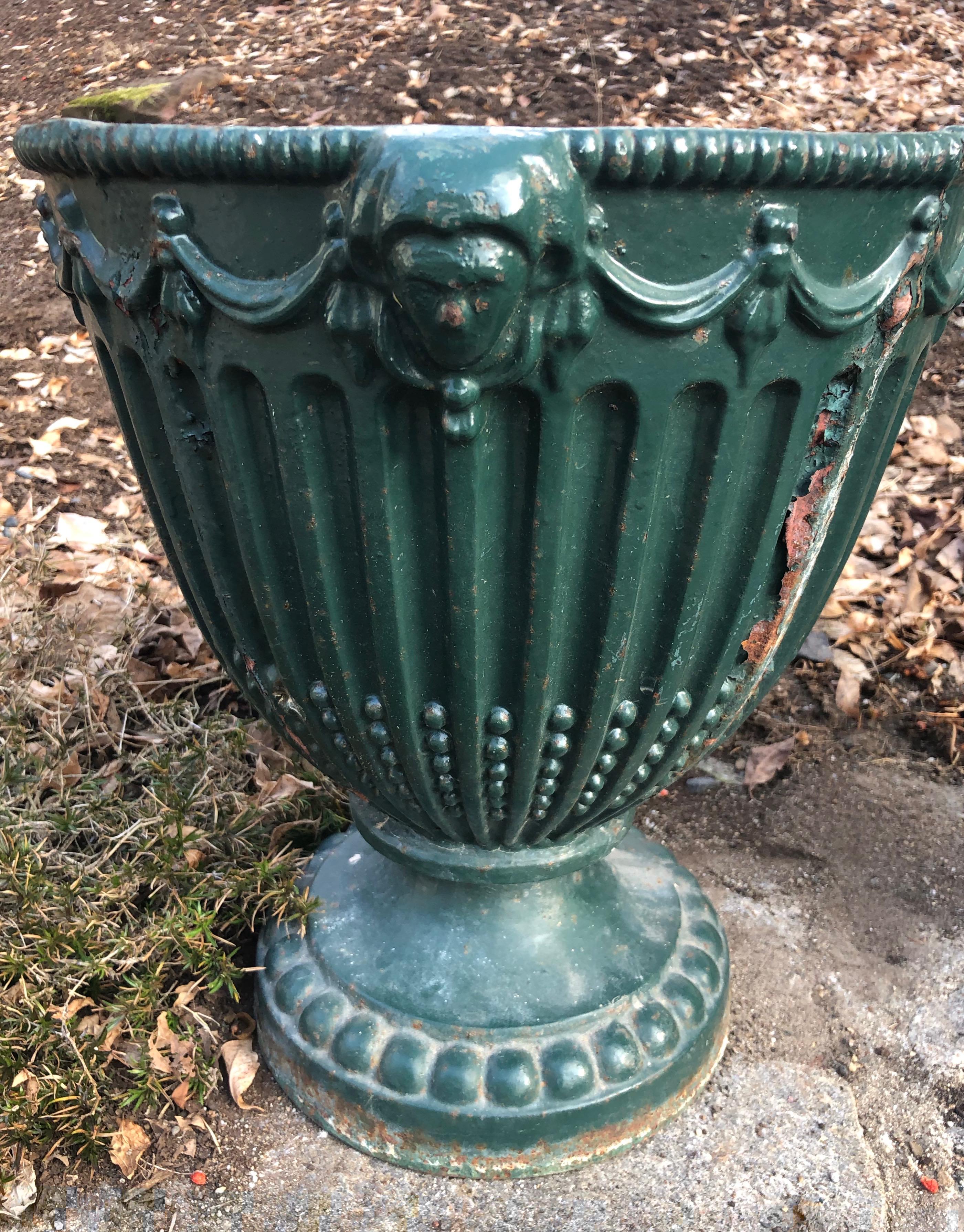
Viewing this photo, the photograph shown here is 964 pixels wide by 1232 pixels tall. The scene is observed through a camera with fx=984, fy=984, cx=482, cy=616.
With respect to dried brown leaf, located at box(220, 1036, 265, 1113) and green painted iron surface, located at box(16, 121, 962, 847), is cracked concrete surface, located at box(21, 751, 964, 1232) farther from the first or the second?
green painted iron surface, located at box(16, 121, 962, 847)

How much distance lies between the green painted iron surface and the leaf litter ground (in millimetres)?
614

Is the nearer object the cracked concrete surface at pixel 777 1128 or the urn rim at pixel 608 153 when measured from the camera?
the urn rim at pixel 608 153

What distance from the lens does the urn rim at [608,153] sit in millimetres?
783

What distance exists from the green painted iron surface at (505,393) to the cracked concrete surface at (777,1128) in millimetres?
599

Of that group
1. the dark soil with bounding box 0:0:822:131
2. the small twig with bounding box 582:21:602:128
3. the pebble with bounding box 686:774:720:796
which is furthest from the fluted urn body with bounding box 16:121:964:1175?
the dark soil with bounding box 0:0:822:131

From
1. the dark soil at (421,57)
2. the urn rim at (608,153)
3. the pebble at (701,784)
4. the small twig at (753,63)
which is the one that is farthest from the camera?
the small twig at (753,63)

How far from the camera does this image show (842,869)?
76.3 inches

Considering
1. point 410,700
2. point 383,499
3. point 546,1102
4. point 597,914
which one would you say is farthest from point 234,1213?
point 383,499

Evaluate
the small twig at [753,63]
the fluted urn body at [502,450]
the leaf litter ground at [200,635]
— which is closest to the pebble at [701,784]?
the leaf litter ground at [200,635]

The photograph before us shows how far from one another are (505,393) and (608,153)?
8.4 inches

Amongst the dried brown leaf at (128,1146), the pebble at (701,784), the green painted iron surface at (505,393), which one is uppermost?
the green painted iron surface at (505,393)

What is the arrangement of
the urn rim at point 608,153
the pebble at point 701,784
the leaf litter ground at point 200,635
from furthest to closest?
the pebble at point 701,784
the leaf litter ground at point 200,635
the urn rim at point 608,153

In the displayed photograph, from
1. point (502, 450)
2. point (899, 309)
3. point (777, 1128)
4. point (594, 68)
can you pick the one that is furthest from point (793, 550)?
point (594, 68)

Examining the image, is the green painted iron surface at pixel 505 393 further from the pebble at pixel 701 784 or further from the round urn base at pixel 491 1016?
the pebble at pixel 701 784
